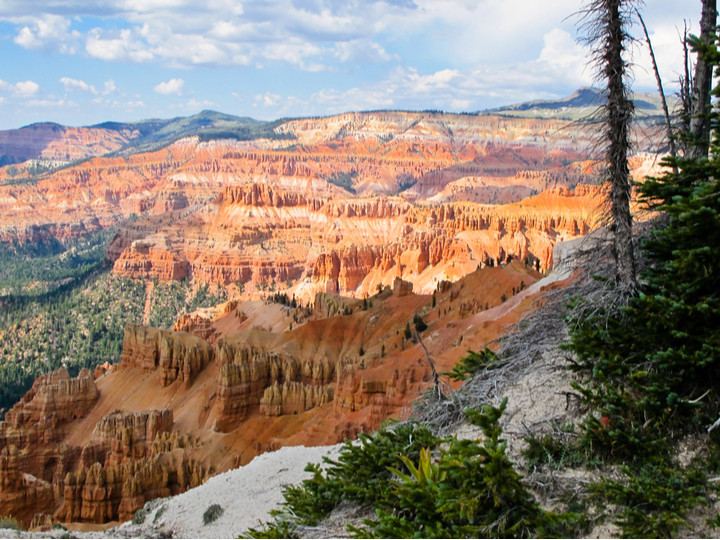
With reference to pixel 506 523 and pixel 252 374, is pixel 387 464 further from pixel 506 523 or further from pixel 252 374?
pixel 252 374

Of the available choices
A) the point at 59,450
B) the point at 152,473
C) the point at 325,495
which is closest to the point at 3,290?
the point at 59,450

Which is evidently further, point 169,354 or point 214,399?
point 169,354

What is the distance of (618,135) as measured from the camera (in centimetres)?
1136

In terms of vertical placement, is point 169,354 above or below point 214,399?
above

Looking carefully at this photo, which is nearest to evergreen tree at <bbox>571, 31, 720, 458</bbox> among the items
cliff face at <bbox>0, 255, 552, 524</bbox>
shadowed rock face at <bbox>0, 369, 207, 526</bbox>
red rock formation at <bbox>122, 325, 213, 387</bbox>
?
cliff face at <bbox>0, 255, 552, 524</bbox>

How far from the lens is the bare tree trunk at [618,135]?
11.2m

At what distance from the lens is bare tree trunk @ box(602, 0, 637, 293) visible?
11227 mm

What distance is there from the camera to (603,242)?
1225 cm

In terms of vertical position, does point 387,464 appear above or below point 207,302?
above

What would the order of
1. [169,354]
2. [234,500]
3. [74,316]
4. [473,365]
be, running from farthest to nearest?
[74,316] → [169,354] → [234,500] → [473,365]

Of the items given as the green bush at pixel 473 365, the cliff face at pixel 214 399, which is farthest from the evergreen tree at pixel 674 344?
the cliff face at pixel 214 399

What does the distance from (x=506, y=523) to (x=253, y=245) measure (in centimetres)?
13855

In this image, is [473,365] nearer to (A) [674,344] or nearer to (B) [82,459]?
(A) [674,344]

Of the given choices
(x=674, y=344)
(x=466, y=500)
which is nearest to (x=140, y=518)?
(x=466, y=500)
